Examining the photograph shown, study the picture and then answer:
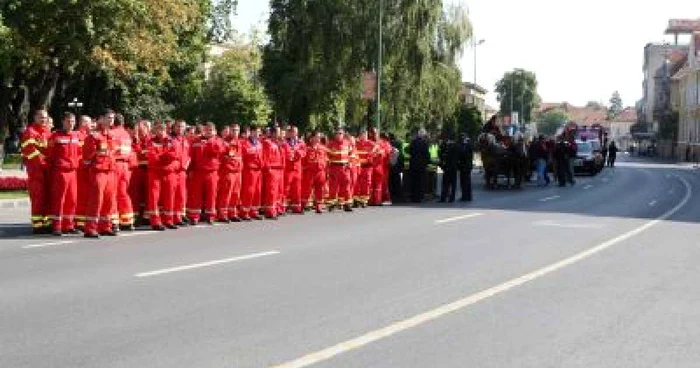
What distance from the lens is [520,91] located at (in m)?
168

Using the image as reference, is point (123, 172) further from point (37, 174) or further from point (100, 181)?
point (37, 174)

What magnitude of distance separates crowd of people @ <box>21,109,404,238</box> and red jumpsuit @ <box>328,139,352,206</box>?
23 mm

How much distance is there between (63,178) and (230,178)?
3976mm

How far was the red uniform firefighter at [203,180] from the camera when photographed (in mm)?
18438

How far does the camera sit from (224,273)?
11453 millimetres

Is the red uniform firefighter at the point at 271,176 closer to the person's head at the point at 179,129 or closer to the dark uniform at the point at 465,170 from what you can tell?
the person's head at the point at 179,129

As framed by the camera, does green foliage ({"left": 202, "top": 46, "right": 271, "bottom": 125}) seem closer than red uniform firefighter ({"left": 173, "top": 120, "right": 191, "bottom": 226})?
No

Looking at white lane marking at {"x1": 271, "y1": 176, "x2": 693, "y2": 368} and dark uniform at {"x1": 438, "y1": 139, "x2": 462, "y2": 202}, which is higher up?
dark uniform at {"x1": 438, "y1": 139, "x2": 462, "y2": 202}

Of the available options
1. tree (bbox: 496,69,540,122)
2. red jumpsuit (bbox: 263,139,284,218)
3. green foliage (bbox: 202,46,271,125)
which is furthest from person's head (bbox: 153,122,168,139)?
tree (bbox: 496,69,540,122)

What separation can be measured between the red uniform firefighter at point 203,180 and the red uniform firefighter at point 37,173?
3066mm

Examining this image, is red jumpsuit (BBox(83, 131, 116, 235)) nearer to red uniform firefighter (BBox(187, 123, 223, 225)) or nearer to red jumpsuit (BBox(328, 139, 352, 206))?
red uniform firefighter (BBox(187, 123, 223, 225))

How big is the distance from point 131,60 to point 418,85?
1572cm

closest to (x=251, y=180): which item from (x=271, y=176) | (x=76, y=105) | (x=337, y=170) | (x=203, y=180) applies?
(x=271, y=176)

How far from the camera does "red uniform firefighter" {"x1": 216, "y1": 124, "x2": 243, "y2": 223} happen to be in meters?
18.9
